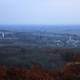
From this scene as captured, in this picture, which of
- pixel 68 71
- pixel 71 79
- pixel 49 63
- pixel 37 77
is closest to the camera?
pixel 71 79

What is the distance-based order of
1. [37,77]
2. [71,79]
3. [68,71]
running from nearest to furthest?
[71,79]
[37,77]
[68,71]

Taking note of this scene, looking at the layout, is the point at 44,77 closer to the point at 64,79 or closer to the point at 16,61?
the point at 64,79

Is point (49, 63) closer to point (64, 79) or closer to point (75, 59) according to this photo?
point (75, 59)

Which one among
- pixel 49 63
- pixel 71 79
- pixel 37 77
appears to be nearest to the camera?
pixel 71 79

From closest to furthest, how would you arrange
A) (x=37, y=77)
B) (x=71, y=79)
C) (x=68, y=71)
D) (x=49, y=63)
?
(x=71, y=79)
(x=37, y=77)
(x=68, y=71)
(x=49, y=63)

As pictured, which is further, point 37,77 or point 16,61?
point 16,61

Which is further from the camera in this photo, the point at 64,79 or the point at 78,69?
the point at 78,69

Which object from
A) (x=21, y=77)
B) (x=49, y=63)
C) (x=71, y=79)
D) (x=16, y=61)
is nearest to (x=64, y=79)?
(x=71, y=79)

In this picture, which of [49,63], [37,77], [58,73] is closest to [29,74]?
[37,77]
